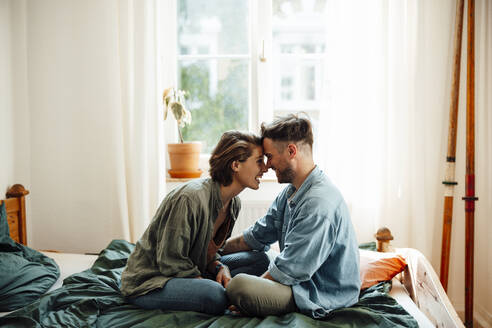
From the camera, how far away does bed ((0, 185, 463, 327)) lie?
1.49 m

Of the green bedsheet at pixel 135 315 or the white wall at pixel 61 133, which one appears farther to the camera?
the white wall at pixel 61 133

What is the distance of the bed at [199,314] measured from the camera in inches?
58.7

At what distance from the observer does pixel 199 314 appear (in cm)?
158

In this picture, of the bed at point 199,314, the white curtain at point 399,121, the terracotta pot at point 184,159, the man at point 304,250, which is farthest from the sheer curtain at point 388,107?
the man at point 304,250

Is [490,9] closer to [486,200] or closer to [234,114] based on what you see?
[486,200]

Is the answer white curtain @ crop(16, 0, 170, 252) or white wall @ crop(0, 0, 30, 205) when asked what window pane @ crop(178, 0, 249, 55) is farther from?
white wall @ crop(0, 0, 30, 205)

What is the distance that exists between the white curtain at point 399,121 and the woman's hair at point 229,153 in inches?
40.6

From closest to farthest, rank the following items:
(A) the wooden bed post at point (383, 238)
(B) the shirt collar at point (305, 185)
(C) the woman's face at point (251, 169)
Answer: (B) the shirt collar at point (305, 185)
(C) the woman's face at point (251, 169)
(A) the wooden bed post at point (383, 238)

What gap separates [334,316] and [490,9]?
202 centimetres

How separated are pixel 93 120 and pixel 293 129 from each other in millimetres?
1563

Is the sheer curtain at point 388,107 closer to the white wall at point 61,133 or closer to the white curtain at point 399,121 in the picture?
the white curtain at point 399,121

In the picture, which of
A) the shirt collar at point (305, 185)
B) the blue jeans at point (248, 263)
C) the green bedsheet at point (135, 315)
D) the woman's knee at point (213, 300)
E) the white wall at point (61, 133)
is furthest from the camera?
the white wall at point (61, 133)

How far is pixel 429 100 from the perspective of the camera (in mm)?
2693

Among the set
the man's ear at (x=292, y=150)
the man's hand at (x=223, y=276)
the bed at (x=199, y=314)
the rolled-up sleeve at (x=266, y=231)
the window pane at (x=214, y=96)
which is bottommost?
the bed at (x=199, y=314)
